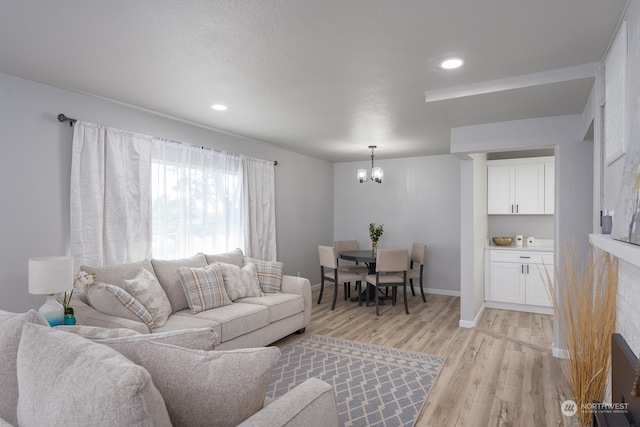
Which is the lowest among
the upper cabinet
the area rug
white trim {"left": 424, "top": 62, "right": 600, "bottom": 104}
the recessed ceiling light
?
the area rug

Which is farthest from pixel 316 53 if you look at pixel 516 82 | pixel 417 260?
pixel 417 260

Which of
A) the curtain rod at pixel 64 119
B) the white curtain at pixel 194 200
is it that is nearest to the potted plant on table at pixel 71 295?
the white curtain at pixel 194 200

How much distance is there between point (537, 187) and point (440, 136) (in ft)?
6.24

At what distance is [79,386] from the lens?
0.98 metres

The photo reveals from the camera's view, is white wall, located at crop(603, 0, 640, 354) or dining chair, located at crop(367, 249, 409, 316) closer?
white wall, located at crop(603, 0, 640, 354)

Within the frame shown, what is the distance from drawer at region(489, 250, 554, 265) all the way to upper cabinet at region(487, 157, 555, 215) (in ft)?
2.16

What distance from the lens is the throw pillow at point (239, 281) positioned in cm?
395

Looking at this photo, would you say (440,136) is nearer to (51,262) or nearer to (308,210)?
(308,210)

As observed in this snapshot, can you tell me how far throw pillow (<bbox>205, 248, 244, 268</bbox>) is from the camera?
4.27 meters

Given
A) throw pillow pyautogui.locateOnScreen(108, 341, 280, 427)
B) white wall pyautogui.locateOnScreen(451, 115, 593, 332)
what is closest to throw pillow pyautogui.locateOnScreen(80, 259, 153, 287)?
throw pillow pyautogui.locateOnScreen(108, 341, 280, 427)

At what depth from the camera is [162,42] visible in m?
2.31

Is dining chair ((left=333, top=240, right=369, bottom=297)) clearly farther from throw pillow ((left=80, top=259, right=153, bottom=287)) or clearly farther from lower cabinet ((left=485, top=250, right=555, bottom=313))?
throw pillow ((left=80, top=259, right=153, bottom=287))

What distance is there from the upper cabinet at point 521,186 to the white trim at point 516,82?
3085mm

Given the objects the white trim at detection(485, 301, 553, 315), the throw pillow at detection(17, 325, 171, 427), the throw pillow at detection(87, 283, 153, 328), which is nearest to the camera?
the throw pillow at detection(17, 325, 171, 427)
